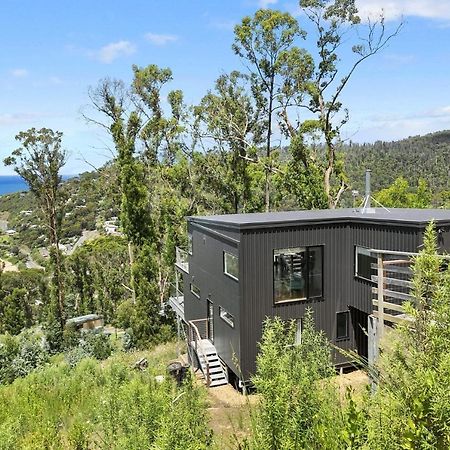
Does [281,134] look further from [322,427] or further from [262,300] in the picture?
[322,427]

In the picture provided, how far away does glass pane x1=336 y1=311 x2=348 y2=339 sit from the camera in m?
13.8

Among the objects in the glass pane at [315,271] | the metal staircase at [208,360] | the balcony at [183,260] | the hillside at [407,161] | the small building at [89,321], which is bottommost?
the small building at [89,321]

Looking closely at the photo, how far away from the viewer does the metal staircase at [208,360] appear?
47.8ft

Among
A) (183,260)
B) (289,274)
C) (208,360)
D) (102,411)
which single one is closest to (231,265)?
(289,274)

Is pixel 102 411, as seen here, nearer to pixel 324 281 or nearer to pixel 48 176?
pixel 324 281

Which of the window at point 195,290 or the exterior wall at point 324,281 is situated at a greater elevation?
the exterior wall at point 324,281

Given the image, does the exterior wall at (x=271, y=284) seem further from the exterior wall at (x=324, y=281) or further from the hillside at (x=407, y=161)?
the hillside at (x=407, y=161)

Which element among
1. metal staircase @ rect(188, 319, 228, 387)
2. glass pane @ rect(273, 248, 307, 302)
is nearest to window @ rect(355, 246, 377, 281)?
glass pane @ rect(273, 248, 307, 302)

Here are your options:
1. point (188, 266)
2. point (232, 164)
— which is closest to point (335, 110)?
point (232, 164)

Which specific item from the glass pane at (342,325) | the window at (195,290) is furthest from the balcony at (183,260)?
the glass pane at (342,325)

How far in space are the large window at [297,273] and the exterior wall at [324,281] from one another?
159 mm

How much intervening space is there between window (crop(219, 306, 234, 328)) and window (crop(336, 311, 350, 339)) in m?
3.27

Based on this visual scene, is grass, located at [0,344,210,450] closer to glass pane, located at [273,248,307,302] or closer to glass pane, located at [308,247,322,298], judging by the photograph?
glass pane, located at [273,248,307,302]

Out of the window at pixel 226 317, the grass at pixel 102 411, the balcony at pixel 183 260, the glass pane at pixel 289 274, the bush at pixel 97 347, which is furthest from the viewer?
the bush at pixel 97 347
